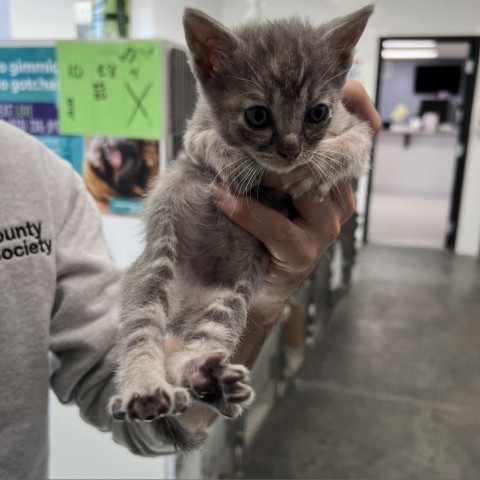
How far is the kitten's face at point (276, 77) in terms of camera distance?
0.75 metres

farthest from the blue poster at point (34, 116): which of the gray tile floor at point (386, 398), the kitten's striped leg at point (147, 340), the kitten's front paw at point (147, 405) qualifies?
the gray tile floor at point (386, 398)

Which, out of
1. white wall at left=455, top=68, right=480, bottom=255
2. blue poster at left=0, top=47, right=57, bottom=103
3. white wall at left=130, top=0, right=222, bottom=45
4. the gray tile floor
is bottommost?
the gray tile floor

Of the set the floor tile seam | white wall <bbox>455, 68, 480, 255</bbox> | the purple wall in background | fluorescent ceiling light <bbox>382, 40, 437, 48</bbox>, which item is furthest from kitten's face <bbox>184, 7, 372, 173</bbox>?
the purple wall in background

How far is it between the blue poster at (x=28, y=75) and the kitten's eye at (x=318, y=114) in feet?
3.18

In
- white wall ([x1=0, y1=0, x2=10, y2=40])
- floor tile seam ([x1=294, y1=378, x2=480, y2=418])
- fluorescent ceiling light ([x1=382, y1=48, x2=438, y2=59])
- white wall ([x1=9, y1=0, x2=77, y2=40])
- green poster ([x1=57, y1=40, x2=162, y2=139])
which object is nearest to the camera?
green poster ([x1=57, y1=40, x2=162, y2=139])

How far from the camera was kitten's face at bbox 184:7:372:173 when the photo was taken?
0.75m

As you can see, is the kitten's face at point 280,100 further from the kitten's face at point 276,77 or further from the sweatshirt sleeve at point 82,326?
the sweatshirt sleeve at point 82,326

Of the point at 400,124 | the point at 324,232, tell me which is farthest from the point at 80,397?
the point at 400,124

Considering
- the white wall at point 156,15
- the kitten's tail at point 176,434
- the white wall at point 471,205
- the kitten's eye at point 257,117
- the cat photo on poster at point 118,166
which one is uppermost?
the white wall at point 156,15

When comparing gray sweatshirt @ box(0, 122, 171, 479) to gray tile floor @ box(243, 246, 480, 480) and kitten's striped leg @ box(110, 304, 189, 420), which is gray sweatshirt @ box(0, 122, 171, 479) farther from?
gray tile floor @ box(243, 246, 480, 480)

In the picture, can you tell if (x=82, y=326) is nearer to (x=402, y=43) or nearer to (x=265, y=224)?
(x=265, y=224)

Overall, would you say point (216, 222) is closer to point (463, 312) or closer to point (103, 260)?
point (103, 260)

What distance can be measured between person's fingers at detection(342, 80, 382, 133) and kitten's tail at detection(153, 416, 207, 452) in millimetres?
625

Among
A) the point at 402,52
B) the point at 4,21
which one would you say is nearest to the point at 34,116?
the point at 4,21
